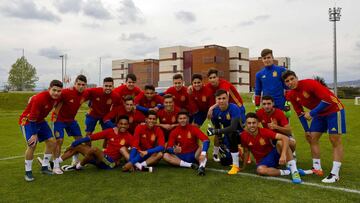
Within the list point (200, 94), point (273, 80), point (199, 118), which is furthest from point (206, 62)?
point (273, 80)

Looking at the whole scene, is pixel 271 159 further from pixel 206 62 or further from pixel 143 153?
pixel 206 62

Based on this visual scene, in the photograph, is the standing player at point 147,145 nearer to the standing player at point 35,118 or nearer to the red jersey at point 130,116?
the red jersey at point 130,116

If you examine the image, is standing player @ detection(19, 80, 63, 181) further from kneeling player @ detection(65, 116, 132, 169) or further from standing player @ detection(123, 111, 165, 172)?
standing player @ detection(123, 111, 165, 172)

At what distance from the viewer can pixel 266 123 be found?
601 cm

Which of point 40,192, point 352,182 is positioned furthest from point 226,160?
point 40,192

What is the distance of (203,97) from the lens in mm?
7258

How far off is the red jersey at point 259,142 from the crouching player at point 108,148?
245 centimetres

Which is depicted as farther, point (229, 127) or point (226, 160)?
point (226, 160)

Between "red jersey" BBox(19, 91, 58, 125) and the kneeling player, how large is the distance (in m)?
0.88

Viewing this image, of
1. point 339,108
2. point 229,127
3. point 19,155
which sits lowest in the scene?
point 19,155

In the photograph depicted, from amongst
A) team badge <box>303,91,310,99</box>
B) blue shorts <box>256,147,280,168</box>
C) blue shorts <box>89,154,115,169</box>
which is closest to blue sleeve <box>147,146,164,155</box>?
blue shorts <box>89,154,115,169</box>

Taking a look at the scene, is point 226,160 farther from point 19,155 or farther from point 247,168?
point 19,155

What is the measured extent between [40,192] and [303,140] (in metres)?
8.49

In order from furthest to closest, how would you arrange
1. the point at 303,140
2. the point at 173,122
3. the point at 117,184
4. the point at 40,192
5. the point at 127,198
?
the point at 303,140 < the point at 173,122 < the point at 117,184 < the point at 40,192 < the point at 127,198
